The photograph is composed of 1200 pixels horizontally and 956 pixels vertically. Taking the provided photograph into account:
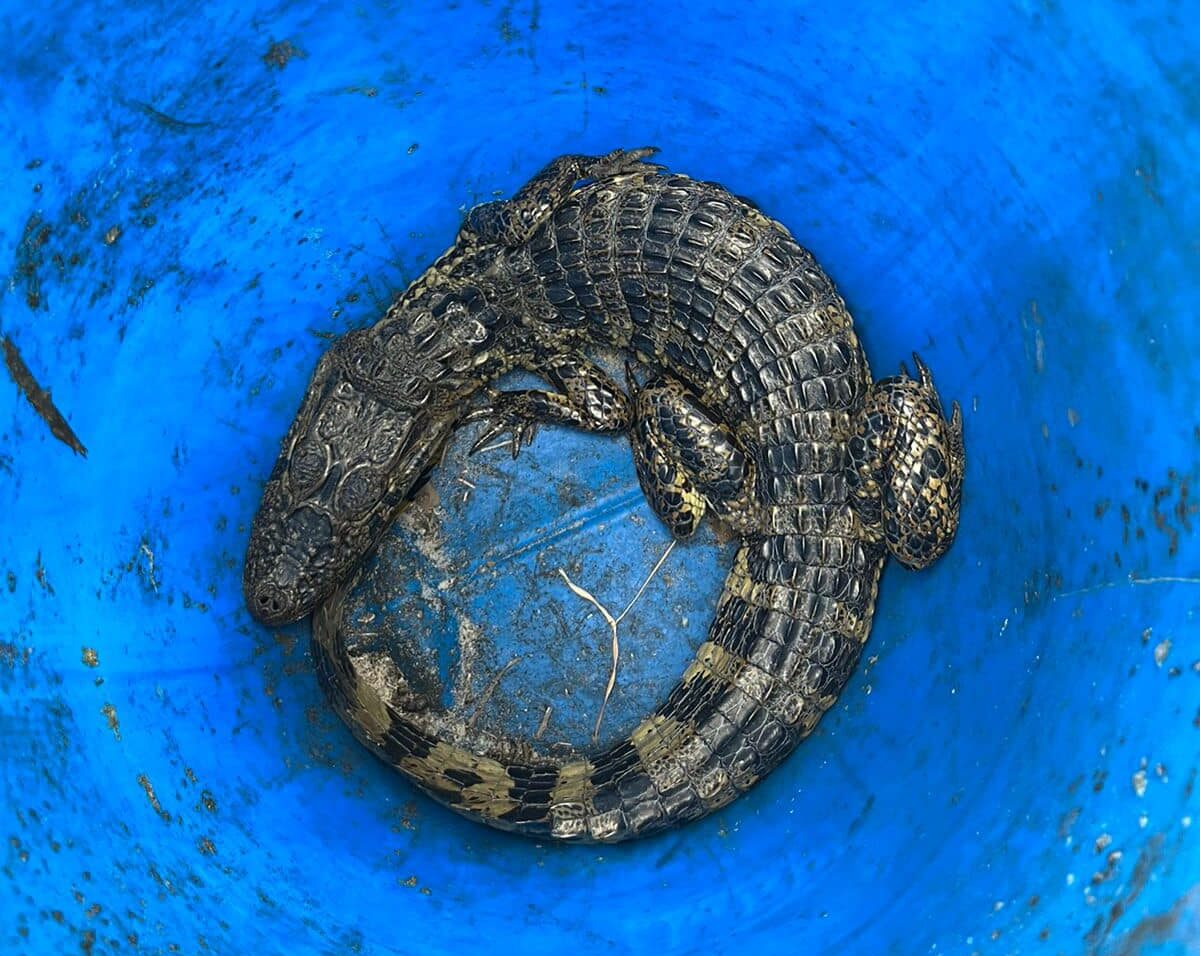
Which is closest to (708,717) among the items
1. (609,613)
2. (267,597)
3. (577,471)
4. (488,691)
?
(609,613)

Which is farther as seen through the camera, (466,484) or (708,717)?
(466,484)

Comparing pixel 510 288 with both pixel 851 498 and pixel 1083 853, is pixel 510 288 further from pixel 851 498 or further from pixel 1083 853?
pixel 1083 853

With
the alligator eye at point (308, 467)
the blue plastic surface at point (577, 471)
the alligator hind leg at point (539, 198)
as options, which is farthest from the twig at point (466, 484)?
the alligator hind leg at point (539, 198)

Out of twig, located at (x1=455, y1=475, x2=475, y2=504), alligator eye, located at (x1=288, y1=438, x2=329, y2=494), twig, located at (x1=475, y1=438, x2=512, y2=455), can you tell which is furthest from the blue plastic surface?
alligator eye, located at (x1=288, y1=438, x2=329, y2=494)

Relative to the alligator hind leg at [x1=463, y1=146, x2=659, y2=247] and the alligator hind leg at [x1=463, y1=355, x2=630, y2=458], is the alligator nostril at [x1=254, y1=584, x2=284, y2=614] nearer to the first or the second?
the alligator hind leg at [x1=463, y1=355, x2=630, y2=458]

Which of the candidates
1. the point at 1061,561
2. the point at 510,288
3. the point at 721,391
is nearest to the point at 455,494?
the point at 510,288

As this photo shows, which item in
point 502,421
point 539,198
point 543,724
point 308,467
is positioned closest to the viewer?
point 308,467

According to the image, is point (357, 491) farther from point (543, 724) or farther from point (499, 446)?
point (543, 724)
